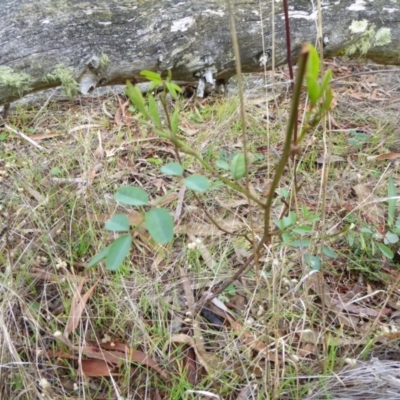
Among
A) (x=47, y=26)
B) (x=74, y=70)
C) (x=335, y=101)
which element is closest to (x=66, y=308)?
(x=74, y=70)

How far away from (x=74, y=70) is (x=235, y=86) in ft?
3.53

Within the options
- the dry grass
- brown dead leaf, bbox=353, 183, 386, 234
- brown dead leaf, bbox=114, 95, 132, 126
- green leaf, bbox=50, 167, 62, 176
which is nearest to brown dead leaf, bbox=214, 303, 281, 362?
the dry grass

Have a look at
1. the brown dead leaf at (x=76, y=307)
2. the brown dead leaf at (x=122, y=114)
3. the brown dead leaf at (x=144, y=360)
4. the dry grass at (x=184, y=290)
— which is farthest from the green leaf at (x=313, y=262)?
the brown dead leaf at (x=122, y=114)

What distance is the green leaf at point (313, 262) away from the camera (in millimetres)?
979

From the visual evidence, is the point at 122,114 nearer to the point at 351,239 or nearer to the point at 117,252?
the point at 351,239

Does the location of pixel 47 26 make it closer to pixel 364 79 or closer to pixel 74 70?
pixel 74 70

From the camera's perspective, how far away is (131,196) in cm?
58

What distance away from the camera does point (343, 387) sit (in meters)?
0.84

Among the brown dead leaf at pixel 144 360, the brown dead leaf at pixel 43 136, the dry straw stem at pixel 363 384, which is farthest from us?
the brown dead leaf at pixel 43 136

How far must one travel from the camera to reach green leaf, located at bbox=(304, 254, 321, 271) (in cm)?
98

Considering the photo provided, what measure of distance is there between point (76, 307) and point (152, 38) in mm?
985

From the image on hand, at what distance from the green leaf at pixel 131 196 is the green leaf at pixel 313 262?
54cm

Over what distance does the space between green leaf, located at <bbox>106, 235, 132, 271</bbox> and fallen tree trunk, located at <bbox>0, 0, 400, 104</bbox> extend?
3.26 ft

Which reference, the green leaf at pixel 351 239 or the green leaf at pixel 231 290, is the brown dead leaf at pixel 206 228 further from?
the green leaf at pixel 351 239
